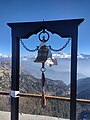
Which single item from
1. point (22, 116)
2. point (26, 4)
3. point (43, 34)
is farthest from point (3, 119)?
point (26, 4)

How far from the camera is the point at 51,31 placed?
2137 millimetres

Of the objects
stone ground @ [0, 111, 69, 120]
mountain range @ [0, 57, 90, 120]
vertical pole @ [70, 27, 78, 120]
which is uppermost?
vertical pole @ [70, 27, 78, 120]

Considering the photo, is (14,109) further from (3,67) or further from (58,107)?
Answer: (3,67)

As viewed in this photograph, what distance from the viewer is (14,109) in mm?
2350

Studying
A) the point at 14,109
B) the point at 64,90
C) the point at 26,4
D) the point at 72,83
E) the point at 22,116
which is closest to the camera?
the point at 72,83

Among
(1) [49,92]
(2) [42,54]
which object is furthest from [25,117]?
(2) [42,54]

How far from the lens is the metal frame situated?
206 cm

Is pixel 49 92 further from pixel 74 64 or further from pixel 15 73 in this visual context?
pixel 74 64

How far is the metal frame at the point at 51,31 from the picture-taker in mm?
2064

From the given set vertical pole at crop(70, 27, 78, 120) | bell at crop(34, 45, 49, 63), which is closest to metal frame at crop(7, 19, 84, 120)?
vertical pole at crop(70, 27, 78, 120)

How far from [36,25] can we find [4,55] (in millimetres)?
1788

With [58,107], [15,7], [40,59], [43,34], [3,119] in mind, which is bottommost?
[3,119]

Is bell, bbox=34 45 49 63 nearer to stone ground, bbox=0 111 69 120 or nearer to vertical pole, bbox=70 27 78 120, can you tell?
vertical pole, bbox=70 27 78 120

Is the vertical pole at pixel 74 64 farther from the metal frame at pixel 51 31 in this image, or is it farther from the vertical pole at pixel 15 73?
the vertical pole at pixel 15 73
